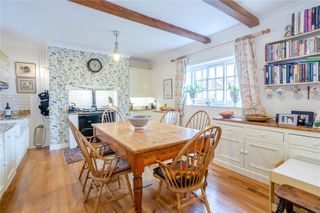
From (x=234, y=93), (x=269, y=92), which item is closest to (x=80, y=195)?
(x=234, y=93)

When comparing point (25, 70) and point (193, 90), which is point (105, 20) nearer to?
point (193, 90)

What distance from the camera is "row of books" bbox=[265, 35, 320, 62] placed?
81.1 inches

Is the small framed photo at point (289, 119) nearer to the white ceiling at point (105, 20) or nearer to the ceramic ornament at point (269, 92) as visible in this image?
the ceramic ornament at point (269, 92)

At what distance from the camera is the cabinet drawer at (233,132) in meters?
2.56

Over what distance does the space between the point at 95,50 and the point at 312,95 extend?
4543mm

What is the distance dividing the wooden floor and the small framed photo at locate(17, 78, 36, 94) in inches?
82.5

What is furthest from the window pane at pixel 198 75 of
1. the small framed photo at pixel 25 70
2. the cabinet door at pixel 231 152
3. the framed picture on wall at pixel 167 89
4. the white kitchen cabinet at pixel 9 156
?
the small framed photo at pixel 25 70

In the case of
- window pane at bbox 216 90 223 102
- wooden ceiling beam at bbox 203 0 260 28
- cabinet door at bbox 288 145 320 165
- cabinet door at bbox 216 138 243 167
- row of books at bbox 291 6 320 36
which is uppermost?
wooden ceiling beam at bbox 203 0 260 28

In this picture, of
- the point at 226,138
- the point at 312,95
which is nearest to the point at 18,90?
the point at 226,138

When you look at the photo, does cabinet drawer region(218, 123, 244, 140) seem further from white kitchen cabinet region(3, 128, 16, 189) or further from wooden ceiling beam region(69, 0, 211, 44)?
white kitchen cabinet region(3, 128, 16, 189)

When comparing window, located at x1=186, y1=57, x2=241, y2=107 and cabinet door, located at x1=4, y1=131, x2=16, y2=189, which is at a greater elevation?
window, located at x1=186, y1=57, x2=241, y2=107

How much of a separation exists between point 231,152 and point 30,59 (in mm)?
4917

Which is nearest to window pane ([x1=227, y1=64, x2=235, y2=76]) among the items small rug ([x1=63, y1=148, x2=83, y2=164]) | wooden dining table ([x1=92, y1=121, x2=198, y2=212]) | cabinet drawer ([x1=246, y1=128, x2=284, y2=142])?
cabinet drawer ([x1=246, y1=128, x2=284, y2=142])

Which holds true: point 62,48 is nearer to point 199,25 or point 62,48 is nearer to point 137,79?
point 137,79
